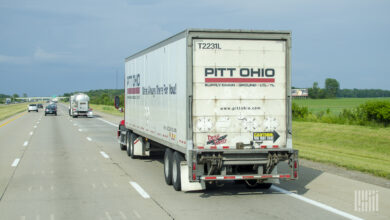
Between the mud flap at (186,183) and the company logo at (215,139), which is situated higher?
the company logo at (215,139)

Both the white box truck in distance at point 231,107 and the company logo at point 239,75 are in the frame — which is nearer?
the white box truck in distance at point 231,107

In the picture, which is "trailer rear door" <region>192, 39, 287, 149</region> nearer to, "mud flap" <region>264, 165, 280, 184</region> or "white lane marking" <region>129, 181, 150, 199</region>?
"mud flap" <region>264, 165, 280, 184</region>

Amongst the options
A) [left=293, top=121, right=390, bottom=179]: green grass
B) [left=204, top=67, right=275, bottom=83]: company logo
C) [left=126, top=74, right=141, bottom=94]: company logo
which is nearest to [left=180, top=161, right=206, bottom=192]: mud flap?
[left=204, top=67, right=275, bottom=83]: company logo

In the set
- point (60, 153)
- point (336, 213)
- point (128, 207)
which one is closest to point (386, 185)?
point (336, 213)

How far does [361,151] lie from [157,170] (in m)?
10.9

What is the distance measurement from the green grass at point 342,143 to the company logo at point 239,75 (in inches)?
216

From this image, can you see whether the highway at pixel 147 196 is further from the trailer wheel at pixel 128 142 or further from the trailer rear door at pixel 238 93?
the trailer wheel at pixel 128 142

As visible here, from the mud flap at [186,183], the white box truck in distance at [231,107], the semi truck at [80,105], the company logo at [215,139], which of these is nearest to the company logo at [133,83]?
the white box truck in distance at [231,107]

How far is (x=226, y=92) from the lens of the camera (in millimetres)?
9922

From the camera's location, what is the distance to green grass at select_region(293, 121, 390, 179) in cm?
1652

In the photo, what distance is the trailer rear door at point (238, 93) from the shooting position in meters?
9.79

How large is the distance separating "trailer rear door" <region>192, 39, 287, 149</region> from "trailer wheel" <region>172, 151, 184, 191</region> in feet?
3.09

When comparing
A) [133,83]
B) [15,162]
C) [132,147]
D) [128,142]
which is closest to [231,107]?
[133,83]

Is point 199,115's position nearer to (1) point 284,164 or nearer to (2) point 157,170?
(2) point 157,170
